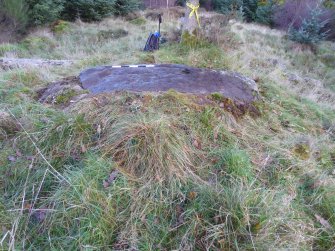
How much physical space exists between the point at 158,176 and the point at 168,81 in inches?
63.3

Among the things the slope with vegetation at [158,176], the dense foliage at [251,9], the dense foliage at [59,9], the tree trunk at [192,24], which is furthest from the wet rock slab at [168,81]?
the dense foliage at [251,9]

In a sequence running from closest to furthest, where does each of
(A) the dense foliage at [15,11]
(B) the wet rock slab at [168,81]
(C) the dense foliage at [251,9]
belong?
1. (B) the wet rock slab at [168,81]
2. (A) the dense foliage at [15,11]
3. (C) the dense foliage at [251,9]

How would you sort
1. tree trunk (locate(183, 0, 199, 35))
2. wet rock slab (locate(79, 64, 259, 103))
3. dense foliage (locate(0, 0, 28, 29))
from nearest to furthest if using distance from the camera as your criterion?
wet rock slab (locate(79, 64, 259, 103))
tree trunk (locate(183, 0, 199, 35))
dense foliage (locate(0, 0, 28, 29))

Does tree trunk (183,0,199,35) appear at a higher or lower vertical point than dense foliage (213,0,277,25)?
higher

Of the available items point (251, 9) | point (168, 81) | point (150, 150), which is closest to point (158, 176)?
point (150, 150)

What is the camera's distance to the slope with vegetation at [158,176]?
1882mm

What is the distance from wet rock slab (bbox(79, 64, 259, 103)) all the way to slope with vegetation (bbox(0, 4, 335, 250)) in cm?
24

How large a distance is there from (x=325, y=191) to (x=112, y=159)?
1770 millimetres

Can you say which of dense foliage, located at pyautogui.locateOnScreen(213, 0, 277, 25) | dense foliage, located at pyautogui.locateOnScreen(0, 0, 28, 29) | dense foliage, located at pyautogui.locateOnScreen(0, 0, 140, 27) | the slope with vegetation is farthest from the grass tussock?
dense foliage, located at pyautogui.locateOnScreen(213, 0, 277, 25)

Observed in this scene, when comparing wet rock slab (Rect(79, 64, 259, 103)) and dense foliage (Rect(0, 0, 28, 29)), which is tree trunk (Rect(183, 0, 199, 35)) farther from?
dense foliage (Rect(0, 0, 28, 29))

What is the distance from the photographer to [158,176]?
2.19 m

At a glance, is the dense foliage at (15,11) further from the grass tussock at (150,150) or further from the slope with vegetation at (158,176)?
the grass tussock at (150,150)

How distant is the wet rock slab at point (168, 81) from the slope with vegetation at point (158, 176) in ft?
0.80

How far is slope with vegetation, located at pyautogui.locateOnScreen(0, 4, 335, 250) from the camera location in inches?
74.1
